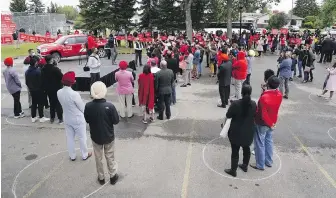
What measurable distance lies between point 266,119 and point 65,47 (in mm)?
16327

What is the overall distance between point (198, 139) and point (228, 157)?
1.15 meters

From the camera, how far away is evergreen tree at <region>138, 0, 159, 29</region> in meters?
33.7

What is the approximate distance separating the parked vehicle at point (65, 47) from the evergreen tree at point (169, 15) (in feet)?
53.9

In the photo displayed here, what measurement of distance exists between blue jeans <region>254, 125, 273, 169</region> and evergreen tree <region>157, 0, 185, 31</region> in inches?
1197

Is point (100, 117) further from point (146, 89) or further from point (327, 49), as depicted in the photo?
point (327, 49)

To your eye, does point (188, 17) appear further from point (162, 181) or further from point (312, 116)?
point (162, 181)

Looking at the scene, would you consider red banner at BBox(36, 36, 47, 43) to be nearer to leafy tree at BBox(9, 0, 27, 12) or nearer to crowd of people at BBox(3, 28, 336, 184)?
crowd of people at BBox(3, 28, 336, 184)

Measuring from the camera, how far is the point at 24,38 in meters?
26.5

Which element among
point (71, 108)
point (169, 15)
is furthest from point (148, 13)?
point (71, 108)

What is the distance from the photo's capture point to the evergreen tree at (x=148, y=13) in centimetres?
3369

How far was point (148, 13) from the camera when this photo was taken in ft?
111

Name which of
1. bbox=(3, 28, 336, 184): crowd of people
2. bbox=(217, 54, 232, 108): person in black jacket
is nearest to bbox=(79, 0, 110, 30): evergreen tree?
bbox=(3, 28, 336, 184): crowd of people

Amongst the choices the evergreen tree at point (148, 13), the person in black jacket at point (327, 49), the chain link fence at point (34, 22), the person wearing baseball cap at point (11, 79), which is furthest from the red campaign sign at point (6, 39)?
the person in black jacket at point (327, 49)

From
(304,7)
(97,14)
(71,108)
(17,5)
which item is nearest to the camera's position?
(71,108)
